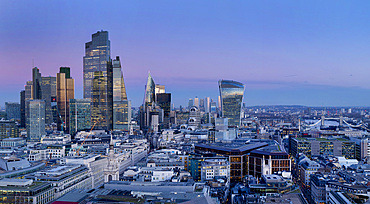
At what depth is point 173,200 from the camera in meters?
41.1

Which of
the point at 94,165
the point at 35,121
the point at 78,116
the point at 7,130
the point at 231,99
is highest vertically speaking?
the point at 231,99

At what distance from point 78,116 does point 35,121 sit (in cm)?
4522

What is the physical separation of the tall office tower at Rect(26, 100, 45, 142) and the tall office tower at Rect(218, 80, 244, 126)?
8003 centimetres

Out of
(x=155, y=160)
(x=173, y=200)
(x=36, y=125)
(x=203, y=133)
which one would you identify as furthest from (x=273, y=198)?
(x=36, y=125)

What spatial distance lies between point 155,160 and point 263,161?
22410 mm

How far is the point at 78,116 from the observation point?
181000 mm

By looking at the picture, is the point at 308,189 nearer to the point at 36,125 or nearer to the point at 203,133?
the point at 203,133

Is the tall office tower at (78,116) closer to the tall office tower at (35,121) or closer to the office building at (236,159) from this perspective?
the tall office tower at (35,121)

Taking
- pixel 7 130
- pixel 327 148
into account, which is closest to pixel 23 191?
pixel 327 148

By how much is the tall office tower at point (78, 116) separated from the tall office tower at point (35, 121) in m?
40.4

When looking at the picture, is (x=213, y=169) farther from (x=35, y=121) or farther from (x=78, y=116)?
(x=78, y=116)

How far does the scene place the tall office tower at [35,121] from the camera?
135250mm

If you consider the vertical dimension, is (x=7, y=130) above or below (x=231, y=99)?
below

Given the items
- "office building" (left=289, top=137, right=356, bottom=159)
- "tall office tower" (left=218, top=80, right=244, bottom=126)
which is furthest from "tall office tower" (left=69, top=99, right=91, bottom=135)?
"office building" (left=289, top=137, right=356, bottom=159)
